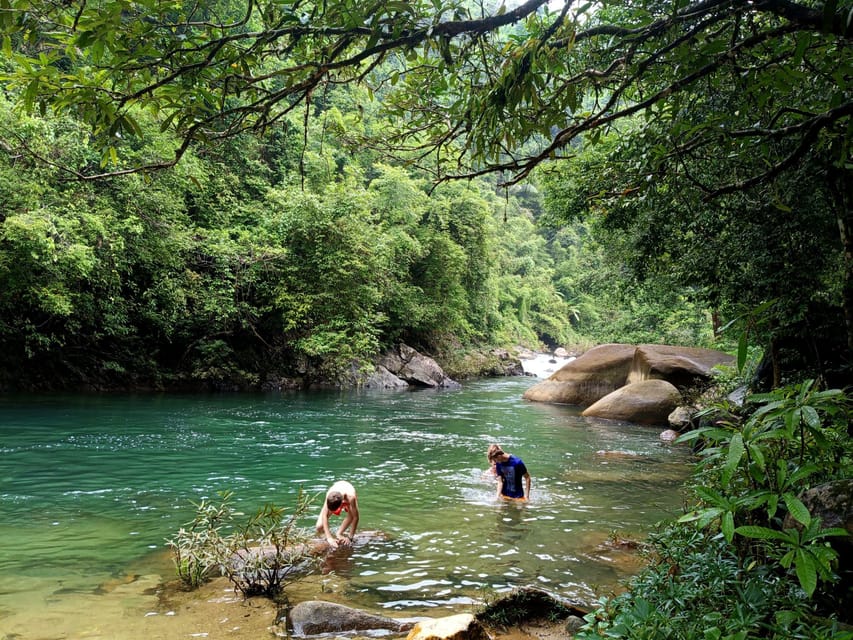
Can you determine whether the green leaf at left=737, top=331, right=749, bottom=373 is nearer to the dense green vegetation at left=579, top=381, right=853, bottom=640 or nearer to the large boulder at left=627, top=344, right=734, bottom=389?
the dense green vegetation at left=579, top=381, right=853, bottom=640

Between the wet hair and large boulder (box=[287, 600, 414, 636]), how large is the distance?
1.96 meters

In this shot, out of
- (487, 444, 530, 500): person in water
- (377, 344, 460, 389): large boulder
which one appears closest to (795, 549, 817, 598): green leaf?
(487, 444, 530, 500): person in water

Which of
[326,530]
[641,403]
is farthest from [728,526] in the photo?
[641,403]

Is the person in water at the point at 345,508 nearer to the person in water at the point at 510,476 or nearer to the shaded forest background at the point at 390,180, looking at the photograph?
the person in water at the point at 510,476

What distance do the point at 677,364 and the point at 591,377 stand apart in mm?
3737

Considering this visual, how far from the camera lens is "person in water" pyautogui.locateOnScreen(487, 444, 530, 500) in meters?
8.21

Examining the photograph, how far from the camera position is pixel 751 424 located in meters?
2.89

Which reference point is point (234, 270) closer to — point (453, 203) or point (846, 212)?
point (453, 203)

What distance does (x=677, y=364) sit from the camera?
1708 centimetres

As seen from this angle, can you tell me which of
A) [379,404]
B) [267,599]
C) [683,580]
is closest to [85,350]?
[379,404]

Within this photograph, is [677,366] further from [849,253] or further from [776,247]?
[849,253]

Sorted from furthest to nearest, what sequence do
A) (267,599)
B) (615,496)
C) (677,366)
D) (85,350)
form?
(85,350) → (677,366) → (615,496) → (267,599)

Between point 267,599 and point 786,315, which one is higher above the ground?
point 786,315

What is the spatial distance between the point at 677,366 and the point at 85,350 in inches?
755
